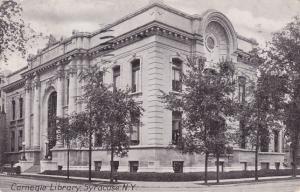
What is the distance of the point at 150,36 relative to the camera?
28.8 metres

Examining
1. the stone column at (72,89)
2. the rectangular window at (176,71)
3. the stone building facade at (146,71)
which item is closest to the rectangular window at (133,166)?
the stone building facade at (146,71)

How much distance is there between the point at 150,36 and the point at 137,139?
256 inches

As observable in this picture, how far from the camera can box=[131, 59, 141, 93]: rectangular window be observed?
30.2 m

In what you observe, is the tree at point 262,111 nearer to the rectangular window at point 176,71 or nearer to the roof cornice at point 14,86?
the rectangular window at point 176,71

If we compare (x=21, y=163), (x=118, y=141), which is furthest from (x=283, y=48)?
(x=21, y=163)

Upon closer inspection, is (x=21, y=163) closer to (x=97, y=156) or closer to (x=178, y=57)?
(x=97, y=156)

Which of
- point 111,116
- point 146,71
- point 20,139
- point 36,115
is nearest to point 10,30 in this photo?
point 111,116

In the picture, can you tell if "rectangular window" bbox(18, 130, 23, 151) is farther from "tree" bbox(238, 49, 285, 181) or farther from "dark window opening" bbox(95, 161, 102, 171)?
"tree" bbox(238, 49, 285, 181)

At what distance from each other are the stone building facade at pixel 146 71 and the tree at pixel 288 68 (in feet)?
8.12

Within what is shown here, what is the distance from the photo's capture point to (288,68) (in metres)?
30.1

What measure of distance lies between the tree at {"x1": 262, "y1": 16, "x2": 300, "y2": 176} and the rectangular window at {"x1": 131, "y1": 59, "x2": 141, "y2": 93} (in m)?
8.06

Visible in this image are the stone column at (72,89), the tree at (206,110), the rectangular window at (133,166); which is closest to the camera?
the tree at (206,110)

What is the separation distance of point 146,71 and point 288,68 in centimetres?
913

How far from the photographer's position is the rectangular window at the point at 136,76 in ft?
99.1
